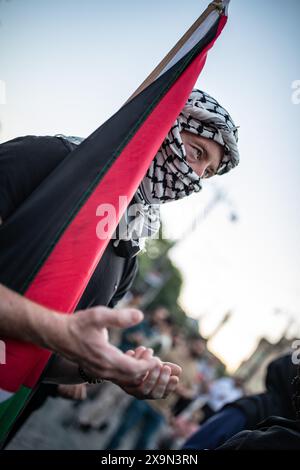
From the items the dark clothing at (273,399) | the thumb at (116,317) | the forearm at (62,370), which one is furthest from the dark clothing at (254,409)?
the thumb at (116,317)

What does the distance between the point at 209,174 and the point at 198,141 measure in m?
0.27

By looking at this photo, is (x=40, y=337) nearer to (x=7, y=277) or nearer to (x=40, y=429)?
(x=7, y=277)

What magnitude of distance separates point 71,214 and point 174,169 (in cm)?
60

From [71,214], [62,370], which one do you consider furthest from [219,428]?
[71,214]

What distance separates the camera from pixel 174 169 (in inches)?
65.1

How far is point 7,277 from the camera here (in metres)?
1.19

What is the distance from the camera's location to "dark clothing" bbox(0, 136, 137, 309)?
1296 millimetres

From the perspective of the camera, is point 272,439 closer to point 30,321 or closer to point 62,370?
point 30,321

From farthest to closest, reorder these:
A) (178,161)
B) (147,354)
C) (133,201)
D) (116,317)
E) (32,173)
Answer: (133,201)
(178,161)
(32,173)
(147,354)
(116,317)

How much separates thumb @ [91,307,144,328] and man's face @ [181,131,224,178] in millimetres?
1069

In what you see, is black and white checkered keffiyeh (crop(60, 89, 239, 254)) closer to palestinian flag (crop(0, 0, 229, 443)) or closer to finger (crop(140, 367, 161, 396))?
palestinian flag (crop(0, 0, 229, 443))

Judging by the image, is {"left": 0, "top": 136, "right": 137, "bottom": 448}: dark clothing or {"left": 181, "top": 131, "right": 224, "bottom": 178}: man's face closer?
Answer: {"left": 0, "top": 136, "right": 137, "bottom": 448}: dark clothing

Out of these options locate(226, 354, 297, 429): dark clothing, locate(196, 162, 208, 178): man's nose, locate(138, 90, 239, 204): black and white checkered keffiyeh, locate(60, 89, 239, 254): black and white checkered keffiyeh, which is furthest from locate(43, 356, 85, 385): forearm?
locate(226, 354, 297, 429): dark clothing
